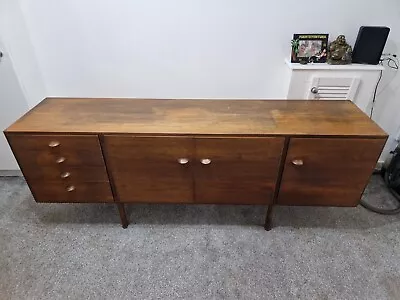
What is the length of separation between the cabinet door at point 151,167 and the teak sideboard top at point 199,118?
0.17 feet

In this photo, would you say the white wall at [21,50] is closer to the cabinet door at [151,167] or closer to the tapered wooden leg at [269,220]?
the cabinet door at [151,167]

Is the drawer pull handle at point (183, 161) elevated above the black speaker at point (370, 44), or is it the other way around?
the black speaker at point (370, 44)

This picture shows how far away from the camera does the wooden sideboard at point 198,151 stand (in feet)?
3.83

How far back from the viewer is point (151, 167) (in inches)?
49.7

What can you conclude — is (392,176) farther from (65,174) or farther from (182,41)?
(65,174)

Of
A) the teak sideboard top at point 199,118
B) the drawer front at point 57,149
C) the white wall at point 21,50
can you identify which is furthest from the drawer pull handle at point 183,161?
the white wall at point 21,50

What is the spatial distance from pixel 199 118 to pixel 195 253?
0.73 m

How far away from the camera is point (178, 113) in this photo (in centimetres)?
132

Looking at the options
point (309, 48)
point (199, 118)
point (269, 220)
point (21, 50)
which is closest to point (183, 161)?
point (199, 118)

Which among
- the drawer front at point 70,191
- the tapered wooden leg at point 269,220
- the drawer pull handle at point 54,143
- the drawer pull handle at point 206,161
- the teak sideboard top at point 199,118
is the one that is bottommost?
the tapered wooden leg at point 269,220

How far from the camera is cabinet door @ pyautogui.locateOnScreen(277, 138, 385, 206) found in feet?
3.81

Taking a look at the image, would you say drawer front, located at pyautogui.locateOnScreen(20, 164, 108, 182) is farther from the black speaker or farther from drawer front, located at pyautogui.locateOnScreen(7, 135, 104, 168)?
the black speaker

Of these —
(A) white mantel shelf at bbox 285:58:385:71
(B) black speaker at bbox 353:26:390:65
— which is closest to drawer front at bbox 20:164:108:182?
(A) white mantel shelf at bbox 285:58:385:71

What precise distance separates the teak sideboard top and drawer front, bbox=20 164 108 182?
209 mm
